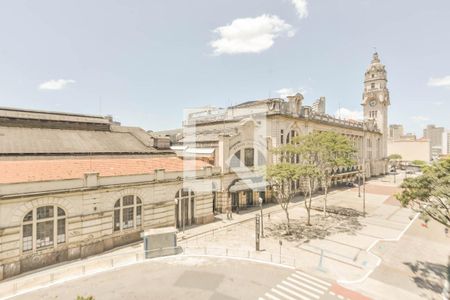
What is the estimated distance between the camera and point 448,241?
24859 mm

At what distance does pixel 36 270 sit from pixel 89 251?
356cm

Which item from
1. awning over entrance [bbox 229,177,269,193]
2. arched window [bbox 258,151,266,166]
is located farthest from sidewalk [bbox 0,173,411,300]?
arched window [bbox 258,151,266,166]

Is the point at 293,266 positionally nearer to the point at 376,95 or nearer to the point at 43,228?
the point at 43,228

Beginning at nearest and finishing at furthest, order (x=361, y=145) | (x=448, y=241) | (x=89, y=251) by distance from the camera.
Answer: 1. (x=89, y=251)
2. (x=448, y=241)
3. (x=361, y=145)

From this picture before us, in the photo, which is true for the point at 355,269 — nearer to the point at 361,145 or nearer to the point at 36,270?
the point at 36,270

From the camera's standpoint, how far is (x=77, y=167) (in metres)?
21.8

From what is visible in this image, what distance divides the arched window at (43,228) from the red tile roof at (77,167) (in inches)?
101

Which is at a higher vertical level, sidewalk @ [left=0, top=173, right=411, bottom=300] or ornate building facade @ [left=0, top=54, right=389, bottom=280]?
ornate building facade @ [left=0, top=54, right=389, bottom=280]

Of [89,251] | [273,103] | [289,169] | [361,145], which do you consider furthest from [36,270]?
[361,145]

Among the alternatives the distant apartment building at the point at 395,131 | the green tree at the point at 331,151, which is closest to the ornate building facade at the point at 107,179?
the green tree at the point at 331,151

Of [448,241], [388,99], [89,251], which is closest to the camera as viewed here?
[89,251]

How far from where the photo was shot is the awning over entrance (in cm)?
3314

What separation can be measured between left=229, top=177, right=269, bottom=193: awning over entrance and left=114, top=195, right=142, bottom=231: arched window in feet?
43.0

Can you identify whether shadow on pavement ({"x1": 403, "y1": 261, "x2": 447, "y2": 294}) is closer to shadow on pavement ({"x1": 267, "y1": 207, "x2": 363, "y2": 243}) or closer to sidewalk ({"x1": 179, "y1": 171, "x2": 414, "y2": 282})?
sidewalk ({"x1": 179, "y1": 171, "x2": 414, "y2": 282})
